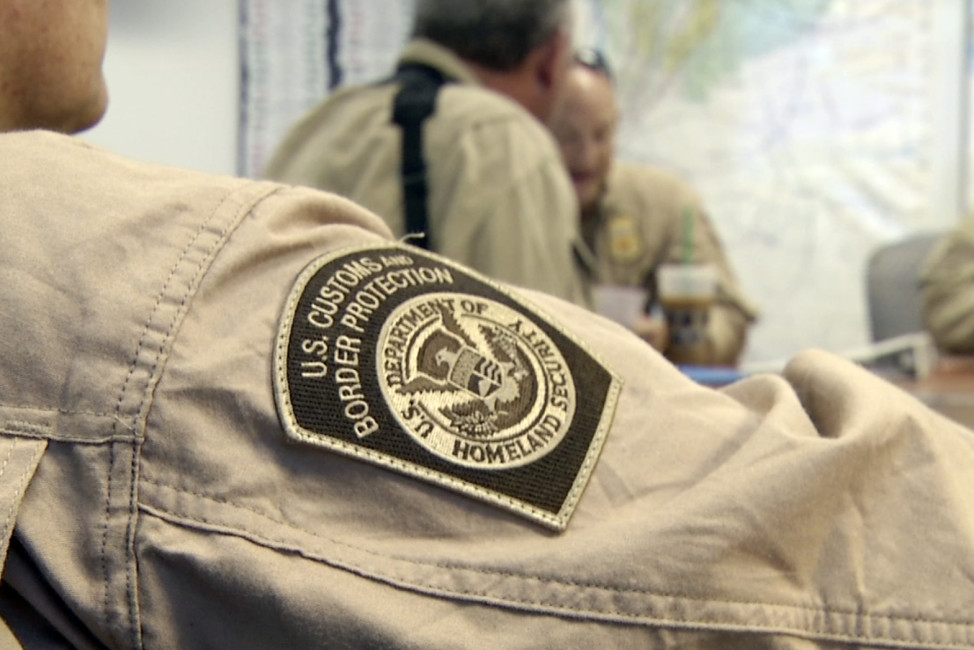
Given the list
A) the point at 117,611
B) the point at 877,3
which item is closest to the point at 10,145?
the point at 117,611

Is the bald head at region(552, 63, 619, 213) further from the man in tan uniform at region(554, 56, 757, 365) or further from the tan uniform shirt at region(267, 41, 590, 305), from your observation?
the tan uniform shirt at region(267, 41, 590, 305)

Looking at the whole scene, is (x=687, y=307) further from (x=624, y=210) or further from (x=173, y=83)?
(x=173, y=83)

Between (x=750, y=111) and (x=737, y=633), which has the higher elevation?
(x=737, y=633)

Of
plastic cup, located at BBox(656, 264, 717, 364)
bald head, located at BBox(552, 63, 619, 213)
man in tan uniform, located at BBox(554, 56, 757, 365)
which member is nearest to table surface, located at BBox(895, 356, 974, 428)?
plastic cup, located at BBox(656, 264, 717, 364)

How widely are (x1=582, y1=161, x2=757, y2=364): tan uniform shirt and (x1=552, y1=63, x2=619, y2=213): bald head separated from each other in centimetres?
10

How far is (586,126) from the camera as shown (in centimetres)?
210

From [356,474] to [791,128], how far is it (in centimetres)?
249

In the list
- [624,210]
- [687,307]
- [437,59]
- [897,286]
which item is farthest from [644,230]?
[437,59]

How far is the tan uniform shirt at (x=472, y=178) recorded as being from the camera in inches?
45.8

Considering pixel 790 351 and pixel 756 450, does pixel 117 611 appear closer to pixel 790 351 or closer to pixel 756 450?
pixel 756 450

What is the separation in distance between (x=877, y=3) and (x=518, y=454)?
2.61 m

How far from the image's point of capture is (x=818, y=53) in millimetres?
2584

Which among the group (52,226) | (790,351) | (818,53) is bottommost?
(790,351)

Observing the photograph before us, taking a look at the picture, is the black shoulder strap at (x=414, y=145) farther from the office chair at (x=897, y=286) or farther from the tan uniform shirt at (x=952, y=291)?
the office chair at (x=897, y=286)
